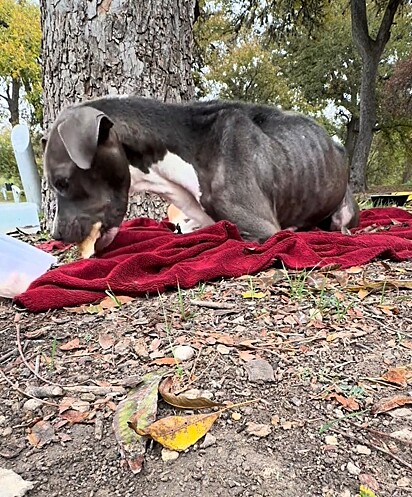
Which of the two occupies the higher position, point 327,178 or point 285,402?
point 327,178

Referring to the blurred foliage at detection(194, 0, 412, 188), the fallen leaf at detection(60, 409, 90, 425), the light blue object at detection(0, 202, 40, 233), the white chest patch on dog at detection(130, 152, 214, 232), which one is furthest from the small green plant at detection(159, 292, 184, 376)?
the blurred foliage at detection(194, 0, 412, 188)

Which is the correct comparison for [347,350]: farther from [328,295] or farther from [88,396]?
[88,396]

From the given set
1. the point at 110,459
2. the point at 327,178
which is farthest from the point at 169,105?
the point at 110,459

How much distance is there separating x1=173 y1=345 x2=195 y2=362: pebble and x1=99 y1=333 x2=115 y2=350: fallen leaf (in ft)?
0.77

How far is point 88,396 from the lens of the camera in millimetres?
1315

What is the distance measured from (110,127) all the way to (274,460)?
1.85 m

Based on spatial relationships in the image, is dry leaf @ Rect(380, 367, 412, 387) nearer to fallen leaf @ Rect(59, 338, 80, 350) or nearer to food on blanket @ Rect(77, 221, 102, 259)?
fallen leaf @ Rect(59, 338, 80, 350)

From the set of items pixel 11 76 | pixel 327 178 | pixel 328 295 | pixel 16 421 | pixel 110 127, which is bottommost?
pixel 16 421

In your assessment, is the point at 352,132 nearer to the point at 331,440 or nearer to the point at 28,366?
the point at 28,366

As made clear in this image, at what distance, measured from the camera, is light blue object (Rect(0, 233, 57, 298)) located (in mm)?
2096

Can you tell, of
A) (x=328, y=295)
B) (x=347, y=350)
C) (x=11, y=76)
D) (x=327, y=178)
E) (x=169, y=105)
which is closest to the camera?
(x=347, y=350)

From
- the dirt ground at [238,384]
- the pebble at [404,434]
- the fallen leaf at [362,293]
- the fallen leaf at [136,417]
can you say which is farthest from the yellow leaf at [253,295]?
the pebble at [404,434]

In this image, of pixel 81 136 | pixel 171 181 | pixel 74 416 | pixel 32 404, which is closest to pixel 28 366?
pixel 32 404

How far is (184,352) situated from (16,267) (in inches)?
40.5
